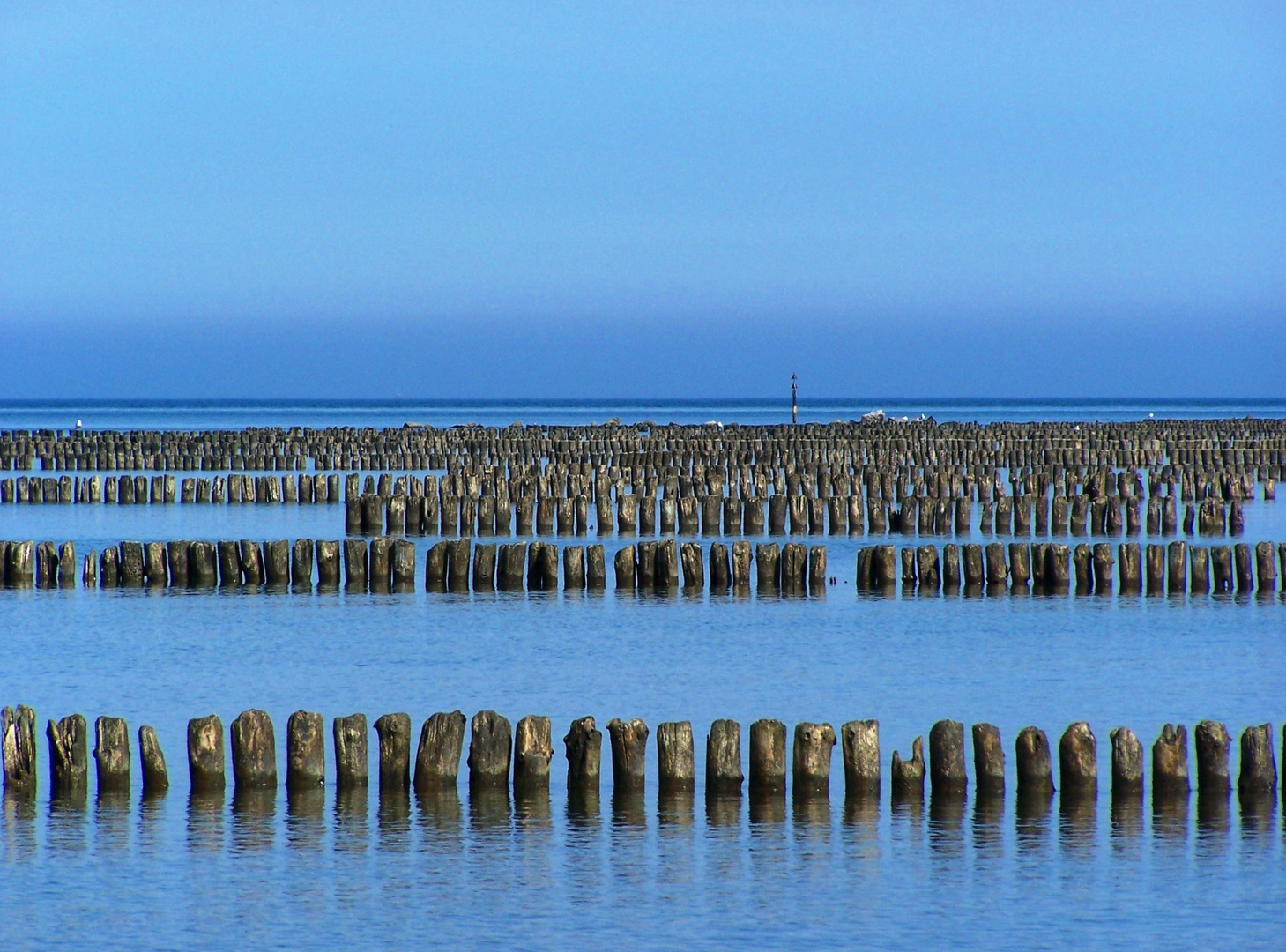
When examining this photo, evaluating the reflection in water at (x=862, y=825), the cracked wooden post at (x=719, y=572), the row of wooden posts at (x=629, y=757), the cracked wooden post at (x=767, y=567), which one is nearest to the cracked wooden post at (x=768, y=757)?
the row of wooden posts at (x=629, y=757)

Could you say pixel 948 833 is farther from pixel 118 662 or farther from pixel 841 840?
pixel 118 662

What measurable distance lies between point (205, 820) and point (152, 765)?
2.89ft

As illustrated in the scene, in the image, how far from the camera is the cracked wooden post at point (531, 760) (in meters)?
12.4

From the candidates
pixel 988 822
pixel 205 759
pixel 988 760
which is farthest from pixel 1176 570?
pixel 205 759

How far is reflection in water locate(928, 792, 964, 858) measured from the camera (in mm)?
11188

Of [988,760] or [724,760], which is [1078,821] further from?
[724,760]

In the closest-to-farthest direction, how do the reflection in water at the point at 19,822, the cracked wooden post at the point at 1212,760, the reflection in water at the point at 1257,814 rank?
the reflection in water at the point at 19,822
the reflection in water at the point at 1257,814
the cracked wooden post at the point at 1212,760

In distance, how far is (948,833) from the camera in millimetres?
11445

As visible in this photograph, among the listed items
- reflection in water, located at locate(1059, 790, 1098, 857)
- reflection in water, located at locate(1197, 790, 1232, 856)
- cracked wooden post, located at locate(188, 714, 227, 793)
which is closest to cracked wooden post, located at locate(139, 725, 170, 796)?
cracked wooden post, located at locate(188, 714, 227, 793)

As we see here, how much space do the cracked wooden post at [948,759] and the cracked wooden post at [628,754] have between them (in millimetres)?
1881

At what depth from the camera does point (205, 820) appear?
38.8 feet

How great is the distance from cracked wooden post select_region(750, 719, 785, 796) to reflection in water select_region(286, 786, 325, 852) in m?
2.79

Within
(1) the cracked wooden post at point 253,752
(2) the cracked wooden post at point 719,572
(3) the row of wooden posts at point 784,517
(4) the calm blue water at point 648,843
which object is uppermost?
(3) the row of wooden posts at point 784,517

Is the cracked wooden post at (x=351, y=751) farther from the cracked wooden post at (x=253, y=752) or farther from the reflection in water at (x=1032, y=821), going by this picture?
the reflection in water at (x=1032, y=821)
